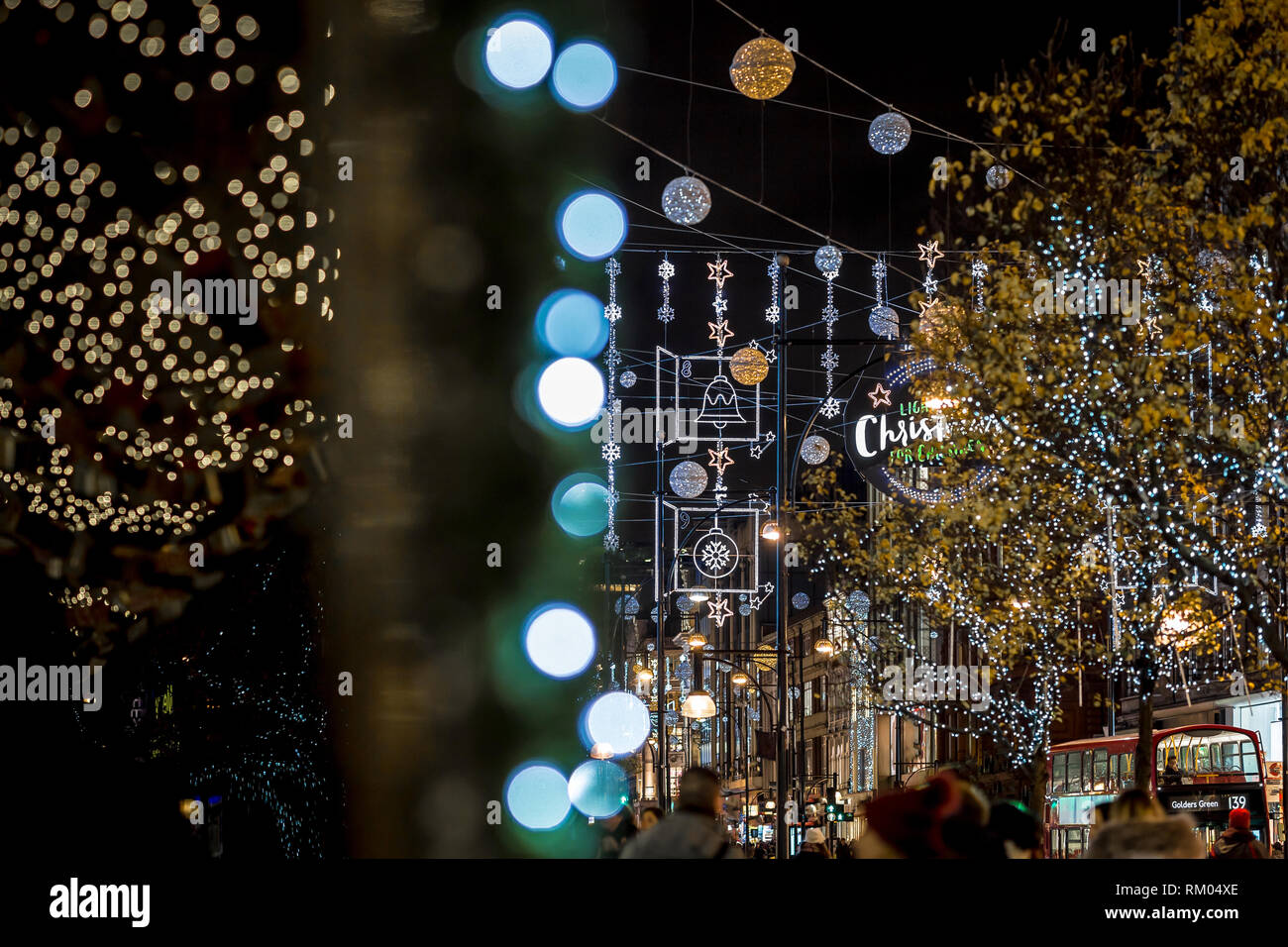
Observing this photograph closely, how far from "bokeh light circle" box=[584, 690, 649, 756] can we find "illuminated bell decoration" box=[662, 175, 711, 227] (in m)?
12.3

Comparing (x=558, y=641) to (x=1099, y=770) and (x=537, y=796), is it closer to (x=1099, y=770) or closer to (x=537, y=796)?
(x=537, y=796)

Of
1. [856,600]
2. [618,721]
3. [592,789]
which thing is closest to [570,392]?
[592,789]

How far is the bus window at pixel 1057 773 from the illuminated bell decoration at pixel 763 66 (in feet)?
78.0

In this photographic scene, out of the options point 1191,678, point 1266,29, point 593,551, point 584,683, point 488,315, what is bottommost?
point 1191,678

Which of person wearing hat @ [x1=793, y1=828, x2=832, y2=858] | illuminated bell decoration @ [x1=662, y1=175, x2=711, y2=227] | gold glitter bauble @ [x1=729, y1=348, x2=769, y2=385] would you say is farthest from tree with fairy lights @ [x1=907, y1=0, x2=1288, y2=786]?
gold glitter bauble @ [x1=729, y1=348, x2=769, y2=385]

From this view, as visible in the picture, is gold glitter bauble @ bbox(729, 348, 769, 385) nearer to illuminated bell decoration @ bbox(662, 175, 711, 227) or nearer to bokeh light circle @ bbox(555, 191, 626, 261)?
illuminated bell decoration @ bbox(662, 175, 711, 227)

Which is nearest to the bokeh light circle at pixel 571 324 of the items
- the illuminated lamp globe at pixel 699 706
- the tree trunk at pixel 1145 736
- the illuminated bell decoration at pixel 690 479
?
the tree trunk at pixel 1145 736

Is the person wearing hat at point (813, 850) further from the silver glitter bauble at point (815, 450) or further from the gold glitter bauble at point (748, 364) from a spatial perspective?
the silver glitter bauble at point (815, 450)

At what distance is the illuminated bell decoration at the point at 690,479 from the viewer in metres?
25.5

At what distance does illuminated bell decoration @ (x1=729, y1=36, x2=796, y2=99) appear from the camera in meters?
12.5

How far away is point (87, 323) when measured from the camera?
412 cm
